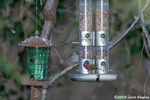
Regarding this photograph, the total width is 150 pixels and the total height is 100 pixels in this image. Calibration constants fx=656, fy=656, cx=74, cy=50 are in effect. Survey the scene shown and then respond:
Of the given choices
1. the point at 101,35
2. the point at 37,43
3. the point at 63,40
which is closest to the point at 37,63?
the point at 37,43

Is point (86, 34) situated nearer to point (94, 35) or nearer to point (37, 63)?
point (94, 35)

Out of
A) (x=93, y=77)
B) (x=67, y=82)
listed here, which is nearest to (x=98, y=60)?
(x=93, y=77)

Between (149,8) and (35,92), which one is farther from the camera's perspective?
(149,8)

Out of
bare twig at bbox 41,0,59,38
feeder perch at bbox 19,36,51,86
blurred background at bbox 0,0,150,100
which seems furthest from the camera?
blurred background at bbox 0,0,150,100

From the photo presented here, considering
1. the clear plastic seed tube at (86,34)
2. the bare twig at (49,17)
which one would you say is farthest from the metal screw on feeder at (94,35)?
the bare twig at (49,17)

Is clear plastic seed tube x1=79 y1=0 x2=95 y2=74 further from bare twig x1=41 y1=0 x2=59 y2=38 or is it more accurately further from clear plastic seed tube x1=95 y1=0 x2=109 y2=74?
bare twig x1=41 y1=0 x2=59 y2=38

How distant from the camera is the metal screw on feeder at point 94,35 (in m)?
5.70

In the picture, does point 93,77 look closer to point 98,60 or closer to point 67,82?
point 98,60

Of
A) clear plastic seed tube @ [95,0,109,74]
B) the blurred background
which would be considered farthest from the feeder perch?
the blurred background

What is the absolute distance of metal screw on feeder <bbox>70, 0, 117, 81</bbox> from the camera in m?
5.70

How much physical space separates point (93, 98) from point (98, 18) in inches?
146

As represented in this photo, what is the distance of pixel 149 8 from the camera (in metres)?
6.14

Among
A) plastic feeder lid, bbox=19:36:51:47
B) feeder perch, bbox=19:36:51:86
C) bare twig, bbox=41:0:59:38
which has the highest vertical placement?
bare twig, bbox=41:0:59:38

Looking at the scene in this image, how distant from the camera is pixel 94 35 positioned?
5.75 metres
